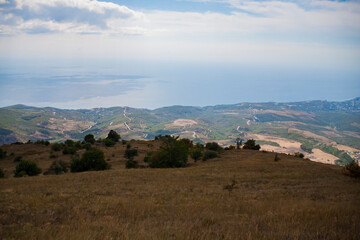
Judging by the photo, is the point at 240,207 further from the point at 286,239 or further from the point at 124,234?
the point at 124,234

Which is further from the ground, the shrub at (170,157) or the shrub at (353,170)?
the shrub at (353,170)

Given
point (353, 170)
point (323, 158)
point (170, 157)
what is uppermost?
point (353, 170)

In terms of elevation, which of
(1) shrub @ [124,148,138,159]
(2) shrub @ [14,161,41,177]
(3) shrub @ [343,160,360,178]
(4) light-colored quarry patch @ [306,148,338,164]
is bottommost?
(4) light-colored quarry patch @ [306,148,338,164]

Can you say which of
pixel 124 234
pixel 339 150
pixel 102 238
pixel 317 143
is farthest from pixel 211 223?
pixel 317 143

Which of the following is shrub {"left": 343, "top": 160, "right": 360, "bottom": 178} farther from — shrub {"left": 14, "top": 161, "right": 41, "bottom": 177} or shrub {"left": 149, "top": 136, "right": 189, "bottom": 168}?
shrub {"left": 14, "top": 161, "right": 41, "bottom": 177}

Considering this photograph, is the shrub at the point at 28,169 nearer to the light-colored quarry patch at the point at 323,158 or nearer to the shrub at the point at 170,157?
the shrub at the point at 170,157

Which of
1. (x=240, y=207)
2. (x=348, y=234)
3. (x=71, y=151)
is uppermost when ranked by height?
(x=348, y=234)

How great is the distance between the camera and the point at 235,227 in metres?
4.84

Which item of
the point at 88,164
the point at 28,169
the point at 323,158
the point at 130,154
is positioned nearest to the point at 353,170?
the point at 88,164

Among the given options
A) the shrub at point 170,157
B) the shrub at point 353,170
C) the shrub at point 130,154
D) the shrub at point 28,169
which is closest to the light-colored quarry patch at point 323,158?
the shrub at point 130,154

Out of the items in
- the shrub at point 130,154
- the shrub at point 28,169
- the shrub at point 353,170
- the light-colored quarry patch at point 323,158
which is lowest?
the light-colored quarry patch at point 323,158

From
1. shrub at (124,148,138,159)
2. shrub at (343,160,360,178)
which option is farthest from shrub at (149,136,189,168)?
shrub at (343,160,360,178)

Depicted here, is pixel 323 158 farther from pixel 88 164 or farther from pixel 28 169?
pixel 28 169

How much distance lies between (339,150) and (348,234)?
6234 inches
